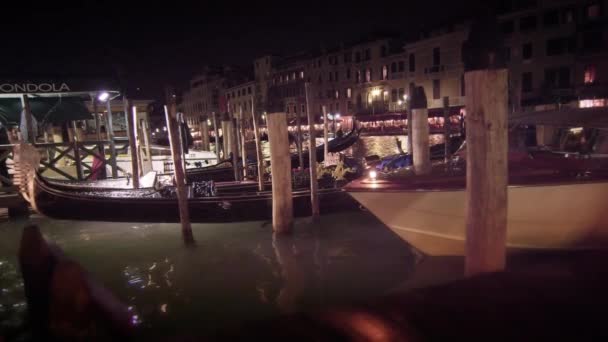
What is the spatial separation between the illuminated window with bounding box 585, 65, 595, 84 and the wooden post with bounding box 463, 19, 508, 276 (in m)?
19.8

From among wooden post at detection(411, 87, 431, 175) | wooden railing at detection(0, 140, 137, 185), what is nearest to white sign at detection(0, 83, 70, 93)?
wooden railing at detection(0, 140, 137, 185)

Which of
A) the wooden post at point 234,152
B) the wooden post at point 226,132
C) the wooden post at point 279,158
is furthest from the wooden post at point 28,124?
the wooden post at point 279,158

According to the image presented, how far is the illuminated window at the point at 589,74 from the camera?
19.0m

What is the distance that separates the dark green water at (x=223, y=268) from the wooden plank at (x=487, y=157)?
1.41 metres

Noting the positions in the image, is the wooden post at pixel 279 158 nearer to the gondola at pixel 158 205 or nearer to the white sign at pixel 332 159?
the gondola at pixel 158 205

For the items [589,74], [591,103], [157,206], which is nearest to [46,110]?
[157,206]

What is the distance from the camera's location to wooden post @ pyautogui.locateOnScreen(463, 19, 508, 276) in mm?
3359

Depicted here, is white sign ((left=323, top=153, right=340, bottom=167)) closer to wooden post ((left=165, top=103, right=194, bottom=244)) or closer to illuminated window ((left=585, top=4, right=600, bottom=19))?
wooden post ((left=165, top=103, right=194, bottom=244))

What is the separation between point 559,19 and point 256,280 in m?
21.4

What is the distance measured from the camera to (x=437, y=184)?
4.98 meters

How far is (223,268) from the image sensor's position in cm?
570

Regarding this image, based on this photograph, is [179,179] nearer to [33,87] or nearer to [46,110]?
[33,87]

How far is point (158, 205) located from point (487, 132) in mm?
6129

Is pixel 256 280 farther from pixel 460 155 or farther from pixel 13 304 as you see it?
pixel 460 155
